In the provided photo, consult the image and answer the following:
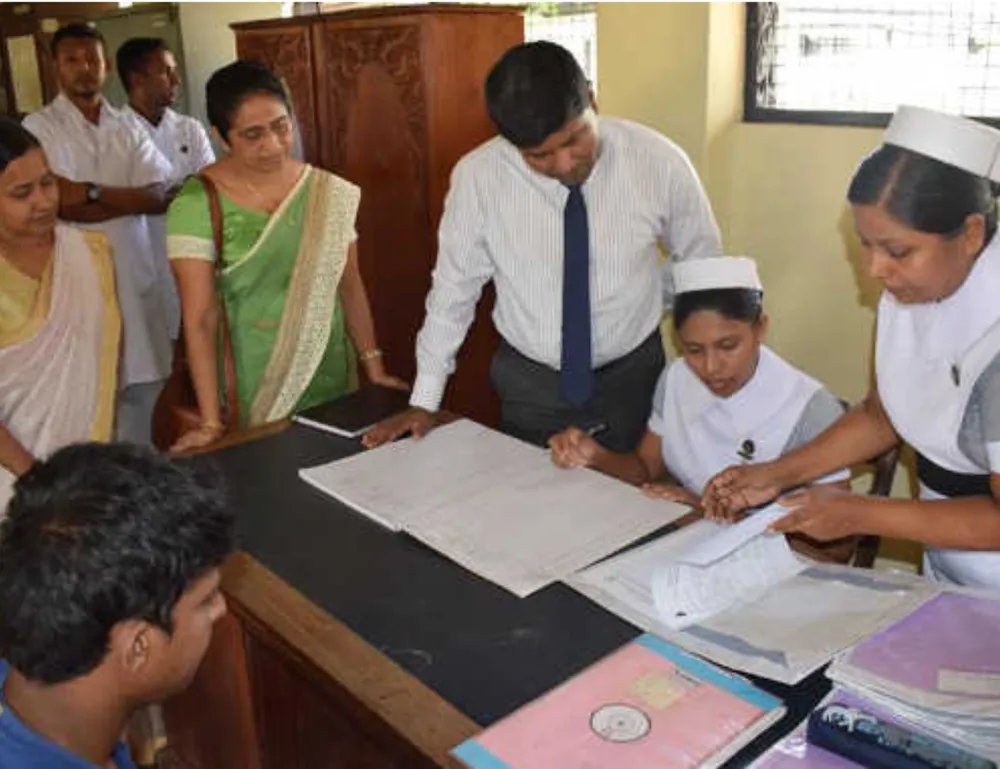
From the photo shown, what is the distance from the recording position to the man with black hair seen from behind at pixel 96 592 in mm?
902

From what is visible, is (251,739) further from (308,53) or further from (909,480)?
(308,53)

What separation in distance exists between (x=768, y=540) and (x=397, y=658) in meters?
0.51

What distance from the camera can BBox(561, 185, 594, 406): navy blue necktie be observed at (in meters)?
2.00

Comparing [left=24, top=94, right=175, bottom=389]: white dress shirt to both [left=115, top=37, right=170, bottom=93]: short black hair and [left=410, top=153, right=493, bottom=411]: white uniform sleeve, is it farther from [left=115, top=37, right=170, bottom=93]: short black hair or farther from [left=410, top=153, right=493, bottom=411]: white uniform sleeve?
[left=410, top=153, right=493, bottom=411]: white uniform sleeve

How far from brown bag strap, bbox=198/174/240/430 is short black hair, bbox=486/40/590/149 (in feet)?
2.24

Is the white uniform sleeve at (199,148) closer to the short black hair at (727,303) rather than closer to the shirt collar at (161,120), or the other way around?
the shirt collar at (161,120)

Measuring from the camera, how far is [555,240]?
204 centimetres

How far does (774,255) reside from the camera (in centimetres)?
275

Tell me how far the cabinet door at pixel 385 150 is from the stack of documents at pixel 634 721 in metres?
2.01

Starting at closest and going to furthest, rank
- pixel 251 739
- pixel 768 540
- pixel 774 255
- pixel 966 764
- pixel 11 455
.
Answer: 1. pixel 966 764
2. pixel 768 540
3. pixel 251 739
4. pixel 11 455
5. pixel 774 255

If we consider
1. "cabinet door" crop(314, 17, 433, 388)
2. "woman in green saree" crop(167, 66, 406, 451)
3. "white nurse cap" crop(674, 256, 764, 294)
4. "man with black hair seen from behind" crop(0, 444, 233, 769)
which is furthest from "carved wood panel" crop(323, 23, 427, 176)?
"man with black hair seen from behind" crop(0, 444, 233, 769)

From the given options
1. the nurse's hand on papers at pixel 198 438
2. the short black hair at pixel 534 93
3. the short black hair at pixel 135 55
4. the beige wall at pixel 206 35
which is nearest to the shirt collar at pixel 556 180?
the short black hair at pixel 534 93

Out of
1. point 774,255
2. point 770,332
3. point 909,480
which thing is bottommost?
point 909,480

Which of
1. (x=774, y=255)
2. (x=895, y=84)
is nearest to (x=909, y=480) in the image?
(x=774, y=255)
